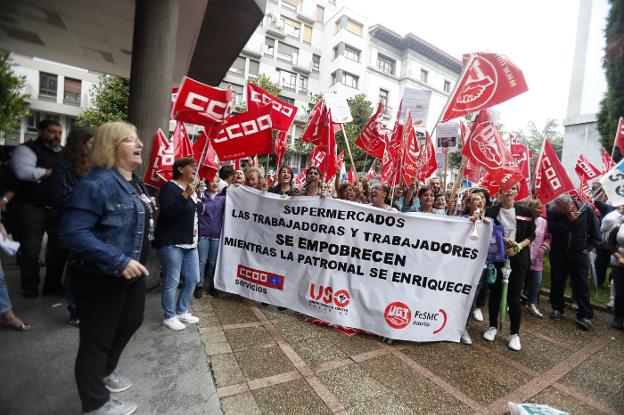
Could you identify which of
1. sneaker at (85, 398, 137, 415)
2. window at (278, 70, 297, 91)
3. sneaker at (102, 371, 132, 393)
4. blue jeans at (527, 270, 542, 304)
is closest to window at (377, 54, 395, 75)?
window at (278, 70, 297, 91)

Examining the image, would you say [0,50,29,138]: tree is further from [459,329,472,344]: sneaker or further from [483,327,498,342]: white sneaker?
[483,327,498,342]: white sneaker

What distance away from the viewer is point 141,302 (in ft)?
6.75

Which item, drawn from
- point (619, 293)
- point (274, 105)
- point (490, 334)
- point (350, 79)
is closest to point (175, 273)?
point (274, 105)

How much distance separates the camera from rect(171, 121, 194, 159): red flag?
15.0 feet

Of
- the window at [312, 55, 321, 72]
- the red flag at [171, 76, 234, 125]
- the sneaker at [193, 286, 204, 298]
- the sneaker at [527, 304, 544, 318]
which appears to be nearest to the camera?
the red flag at [171, 76, 234, 125]

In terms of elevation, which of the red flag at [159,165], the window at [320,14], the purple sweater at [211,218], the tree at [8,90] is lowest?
the purple sweater at [211,218]

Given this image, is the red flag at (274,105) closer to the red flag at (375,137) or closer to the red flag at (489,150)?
the red flag at (375,137)

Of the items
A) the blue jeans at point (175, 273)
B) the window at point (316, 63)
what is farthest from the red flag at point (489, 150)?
the window at point (316, 63)

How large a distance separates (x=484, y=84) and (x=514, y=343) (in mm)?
3038

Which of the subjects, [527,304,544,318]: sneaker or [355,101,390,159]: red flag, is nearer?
[527,304,544,318]: sneaker

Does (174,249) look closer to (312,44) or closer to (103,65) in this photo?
(103,65)

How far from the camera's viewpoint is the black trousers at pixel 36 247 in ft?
11.4

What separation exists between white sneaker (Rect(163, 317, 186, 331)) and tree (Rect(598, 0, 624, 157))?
16.3 metres

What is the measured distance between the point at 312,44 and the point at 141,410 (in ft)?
123
